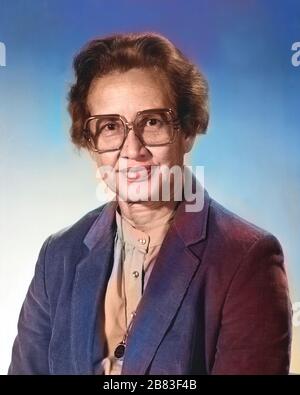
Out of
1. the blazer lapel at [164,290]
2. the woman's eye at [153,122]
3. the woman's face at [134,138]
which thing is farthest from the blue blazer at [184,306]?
the woman's eye at [153,122]

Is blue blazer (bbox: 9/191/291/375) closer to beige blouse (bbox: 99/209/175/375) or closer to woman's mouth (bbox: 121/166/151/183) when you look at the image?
beige blouse (bbox: 99/209/175/375)

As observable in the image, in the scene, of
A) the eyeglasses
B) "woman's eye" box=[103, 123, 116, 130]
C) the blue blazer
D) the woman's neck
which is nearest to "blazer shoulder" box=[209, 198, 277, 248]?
the blue blazer

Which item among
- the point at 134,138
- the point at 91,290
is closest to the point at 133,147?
the point at 134,138

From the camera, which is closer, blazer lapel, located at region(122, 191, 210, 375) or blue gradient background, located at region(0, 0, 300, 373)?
blazer lapel, located at region(122, 191, 210, 375)

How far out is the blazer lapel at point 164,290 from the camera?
1.50 m

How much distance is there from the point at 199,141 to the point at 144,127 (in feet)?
0.57

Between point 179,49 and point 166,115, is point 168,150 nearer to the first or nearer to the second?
point 166,115

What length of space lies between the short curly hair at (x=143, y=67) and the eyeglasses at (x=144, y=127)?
0.04 m

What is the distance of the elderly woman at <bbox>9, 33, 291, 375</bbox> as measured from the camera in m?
1.50

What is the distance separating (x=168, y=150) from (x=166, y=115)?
3.8 inches

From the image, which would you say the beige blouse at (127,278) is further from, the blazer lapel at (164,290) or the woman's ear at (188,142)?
the woman's ear at (188,142)

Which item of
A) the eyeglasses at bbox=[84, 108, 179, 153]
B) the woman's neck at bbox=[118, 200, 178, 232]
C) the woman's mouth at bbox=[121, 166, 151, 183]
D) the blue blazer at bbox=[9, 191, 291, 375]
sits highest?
the eyeglasses at bbox=[84, 108, 179, 153]

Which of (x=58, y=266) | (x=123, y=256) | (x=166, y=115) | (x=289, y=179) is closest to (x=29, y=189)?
(x=58, y=266)

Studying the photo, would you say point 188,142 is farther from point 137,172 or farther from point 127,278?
point 127,278
